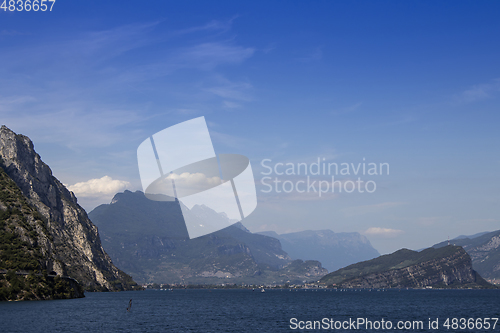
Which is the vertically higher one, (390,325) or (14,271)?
(14,271)

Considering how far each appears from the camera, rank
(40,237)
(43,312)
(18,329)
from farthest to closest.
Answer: (40,237), (43,312), (18,329)

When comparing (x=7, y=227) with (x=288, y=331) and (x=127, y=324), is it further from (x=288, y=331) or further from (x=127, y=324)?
(x=288, y=331)

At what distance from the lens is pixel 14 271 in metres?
133

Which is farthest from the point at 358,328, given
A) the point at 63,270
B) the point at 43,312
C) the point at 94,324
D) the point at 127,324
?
the point at 63,270

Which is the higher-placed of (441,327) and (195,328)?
(195,328)

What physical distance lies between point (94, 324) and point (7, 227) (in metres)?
85.8

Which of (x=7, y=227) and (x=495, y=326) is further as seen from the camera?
(x=7, y=227)

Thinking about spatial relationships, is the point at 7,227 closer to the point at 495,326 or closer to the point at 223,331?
the point at 223,331

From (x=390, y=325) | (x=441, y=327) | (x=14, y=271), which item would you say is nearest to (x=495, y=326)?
(x=441, y=327)

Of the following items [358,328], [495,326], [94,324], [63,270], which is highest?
[63,270]

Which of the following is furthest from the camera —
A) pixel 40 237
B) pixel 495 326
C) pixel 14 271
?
pixel 40 237

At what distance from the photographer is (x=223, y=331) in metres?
81.6

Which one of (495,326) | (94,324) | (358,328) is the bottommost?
(495,326)

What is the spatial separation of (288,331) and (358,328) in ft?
50.3
